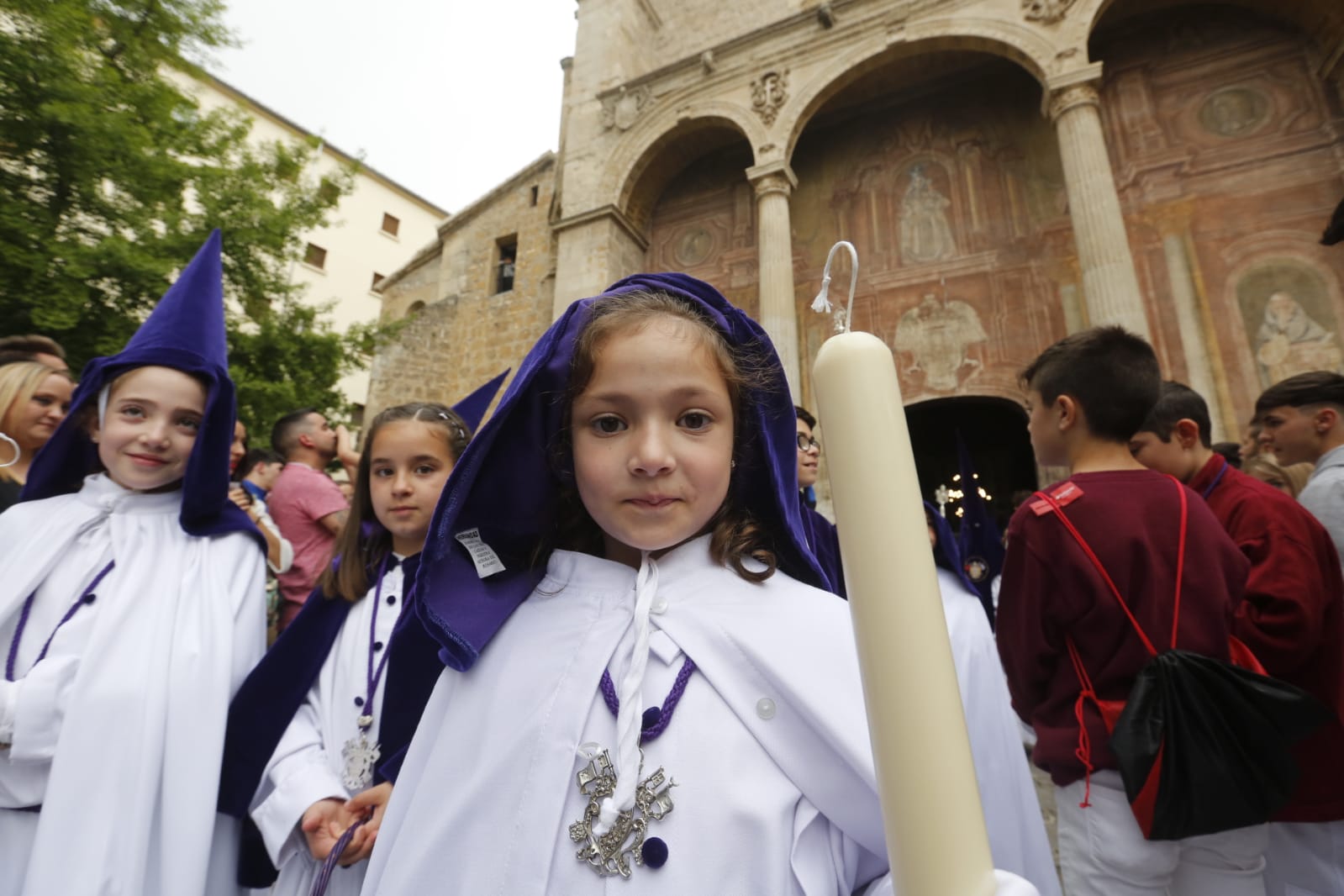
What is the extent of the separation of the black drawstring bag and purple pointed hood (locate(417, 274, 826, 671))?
1105mm

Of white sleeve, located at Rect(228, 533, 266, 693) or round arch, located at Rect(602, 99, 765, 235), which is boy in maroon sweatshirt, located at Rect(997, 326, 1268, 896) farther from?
round arch, located at Rect(602, 99, 765, 235)

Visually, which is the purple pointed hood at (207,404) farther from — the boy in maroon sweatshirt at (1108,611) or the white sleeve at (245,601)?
the boy in maroon sweatshirt at (1108,611)

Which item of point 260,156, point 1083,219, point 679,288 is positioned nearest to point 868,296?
point 1083,219

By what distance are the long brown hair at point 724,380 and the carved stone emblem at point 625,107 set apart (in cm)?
1103

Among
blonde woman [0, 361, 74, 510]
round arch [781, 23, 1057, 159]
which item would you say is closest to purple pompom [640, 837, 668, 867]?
blonde woman [0, 361, 74, 510]

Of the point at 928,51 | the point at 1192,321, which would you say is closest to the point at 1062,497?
the point at 1192,321

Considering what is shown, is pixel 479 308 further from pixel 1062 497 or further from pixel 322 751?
pixel 1062 497

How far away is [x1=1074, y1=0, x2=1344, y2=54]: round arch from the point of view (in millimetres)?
7117

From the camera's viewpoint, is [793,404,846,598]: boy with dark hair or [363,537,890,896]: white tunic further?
[793,404,846,598]: boy with dark hair

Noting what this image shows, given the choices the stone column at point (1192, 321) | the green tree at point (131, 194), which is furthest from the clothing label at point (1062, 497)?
the green tree at point (131, 194)

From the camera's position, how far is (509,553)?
4.05 ft

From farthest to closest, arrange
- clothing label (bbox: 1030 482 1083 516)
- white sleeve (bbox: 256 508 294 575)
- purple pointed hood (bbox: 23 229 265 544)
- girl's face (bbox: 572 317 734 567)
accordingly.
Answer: white sleeve (bbox: 256 508 294 575)
purple pointed hood (bbox: 23 229 265 544)
clothing label (bbox: 1030 482 1083 516)
girl's face (bbox: 572 317 734 567)

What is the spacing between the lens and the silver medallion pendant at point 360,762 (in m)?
1.68

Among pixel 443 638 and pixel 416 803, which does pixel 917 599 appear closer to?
pixel 443 638
